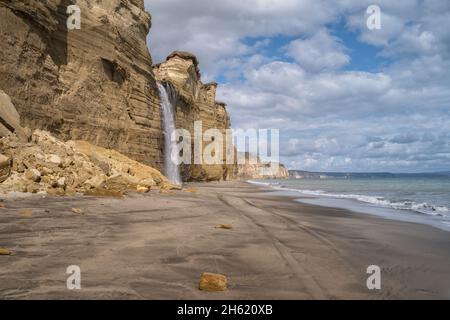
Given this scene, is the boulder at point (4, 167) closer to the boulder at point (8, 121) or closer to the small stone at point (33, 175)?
the small stone at point (33, 175)

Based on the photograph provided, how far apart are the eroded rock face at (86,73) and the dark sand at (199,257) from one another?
33.6ft

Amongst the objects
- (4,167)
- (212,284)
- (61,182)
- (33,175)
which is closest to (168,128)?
(61,182)

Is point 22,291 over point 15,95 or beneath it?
beneath

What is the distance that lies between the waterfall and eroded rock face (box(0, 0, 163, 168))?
9.98ft

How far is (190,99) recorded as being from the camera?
48969mm

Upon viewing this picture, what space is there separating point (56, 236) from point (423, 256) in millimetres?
6799

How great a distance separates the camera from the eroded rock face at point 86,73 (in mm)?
17906

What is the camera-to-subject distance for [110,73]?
26188 mm

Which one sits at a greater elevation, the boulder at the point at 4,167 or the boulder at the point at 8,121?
the boulder at the point at 8,121

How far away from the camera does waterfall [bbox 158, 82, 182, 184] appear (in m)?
37.1

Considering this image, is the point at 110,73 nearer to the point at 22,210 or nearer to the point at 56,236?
the point at 22,210

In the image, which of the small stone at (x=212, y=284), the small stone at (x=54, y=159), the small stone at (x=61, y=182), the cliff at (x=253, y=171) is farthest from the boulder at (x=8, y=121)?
the cliff at (x=253, y=171)
